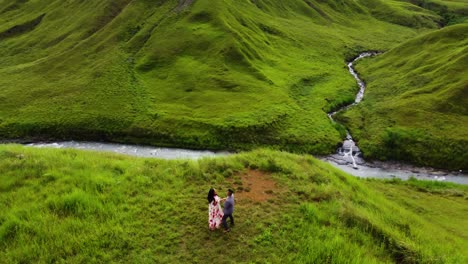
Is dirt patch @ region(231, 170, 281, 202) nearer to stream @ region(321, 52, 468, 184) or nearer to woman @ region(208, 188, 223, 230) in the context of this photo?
woman @ region(208, 188, 223, 230)

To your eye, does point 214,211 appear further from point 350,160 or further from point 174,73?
point 174,73

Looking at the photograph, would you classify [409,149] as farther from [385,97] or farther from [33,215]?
[33,215]

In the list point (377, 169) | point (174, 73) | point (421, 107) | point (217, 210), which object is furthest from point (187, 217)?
point (174, 73)

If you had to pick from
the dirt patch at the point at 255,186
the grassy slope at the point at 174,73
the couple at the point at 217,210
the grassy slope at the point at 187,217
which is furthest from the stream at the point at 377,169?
the couple at the point at 217,210

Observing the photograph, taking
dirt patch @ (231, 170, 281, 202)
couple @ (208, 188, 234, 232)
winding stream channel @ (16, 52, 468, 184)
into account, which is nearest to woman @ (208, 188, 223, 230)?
couple @ (208, 188, 234, 232)

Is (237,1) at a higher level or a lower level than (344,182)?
higher

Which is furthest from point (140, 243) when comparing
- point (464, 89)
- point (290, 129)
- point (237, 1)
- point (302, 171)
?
point (237, 1)
